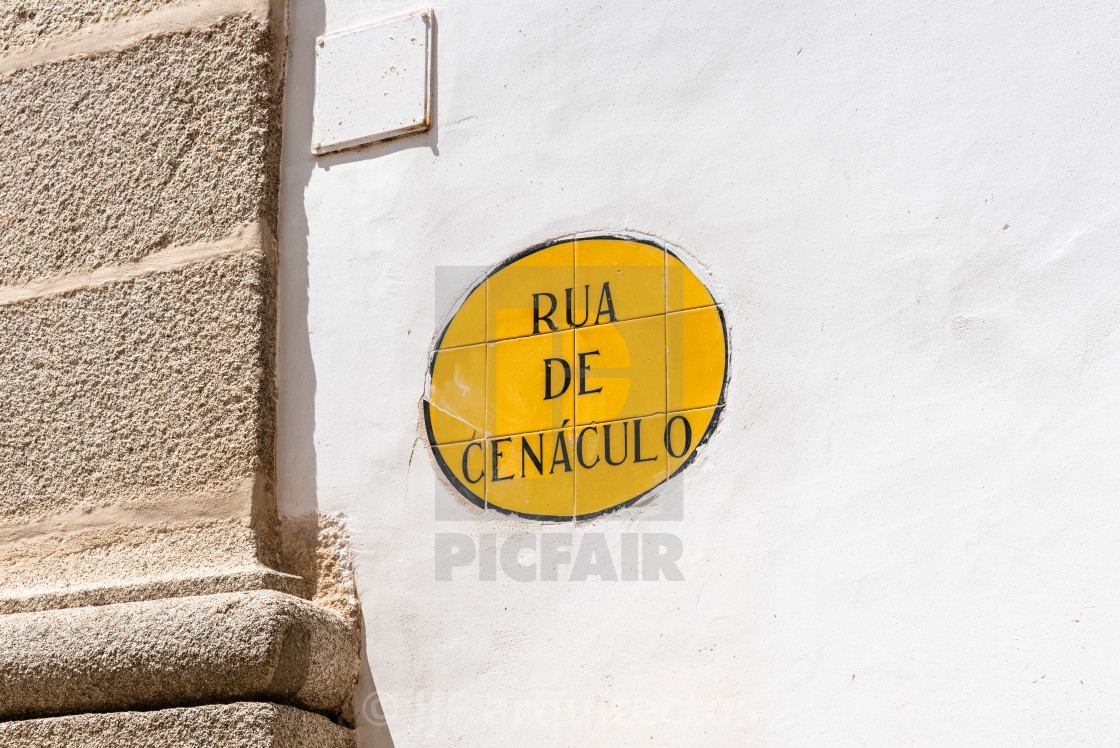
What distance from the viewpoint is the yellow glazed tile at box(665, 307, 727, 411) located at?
2.06 metres

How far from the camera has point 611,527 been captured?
206cm

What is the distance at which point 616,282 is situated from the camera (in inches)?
86.0

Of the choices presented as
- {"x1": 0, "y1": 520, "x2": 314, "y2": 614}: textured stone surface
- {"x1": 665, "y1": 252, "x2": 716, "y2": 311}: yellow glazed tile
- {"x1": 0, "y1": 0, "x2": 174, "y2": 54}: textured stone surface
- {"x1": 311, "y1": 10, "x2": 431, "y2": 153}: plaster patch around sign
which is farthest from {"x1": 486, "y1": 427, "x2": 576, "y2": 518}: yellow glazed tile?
{"x1": 0, "y1": 0, "x2": 174, "y2": 54}: textured stone surface

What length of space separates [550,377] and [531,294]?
0.52 ft

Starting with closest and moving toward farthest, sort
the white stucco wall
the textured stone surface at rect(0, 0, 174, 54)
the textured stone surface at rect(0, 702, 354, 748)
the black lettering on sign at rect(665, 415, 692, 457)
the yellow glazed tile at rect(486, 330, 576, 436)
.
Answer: the white stucco wall
the textured stone surface at rect(0, 702, 354, 748)
the black lettering on sign at rect(665, 415, 692, 457)
the yellow glazed tile at rect(486, 330, 576, 436)
the textured stone surface at rect(0, 0, 174, 54)

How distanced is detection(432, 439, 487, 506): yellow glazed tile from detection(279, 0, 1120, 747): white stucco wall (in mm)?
41

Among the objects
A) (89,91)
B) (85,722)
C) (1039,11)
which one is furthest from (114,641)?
(1039,11)

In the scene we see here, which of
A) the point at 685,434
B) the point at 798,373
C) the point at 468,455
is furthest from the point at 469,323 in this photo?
the point at 798,373

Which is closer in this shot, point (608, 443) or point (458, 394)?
point (608, 443)

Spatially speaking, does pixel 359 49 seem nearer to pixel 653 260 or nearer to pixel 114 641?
pixel 653 260

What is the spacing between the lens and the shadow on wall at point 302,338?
2.24m

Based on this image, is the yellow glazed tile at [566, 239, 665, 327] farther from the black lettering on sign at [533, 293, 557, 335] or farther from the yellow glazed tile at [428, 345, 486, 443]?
the yellow glazed tile at [428, 345, 486, 443]

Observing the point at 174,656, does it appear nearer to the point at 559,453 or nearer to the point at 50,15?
the point at 559,453

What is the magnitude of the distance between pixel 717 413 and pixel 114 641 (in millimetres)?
1006
